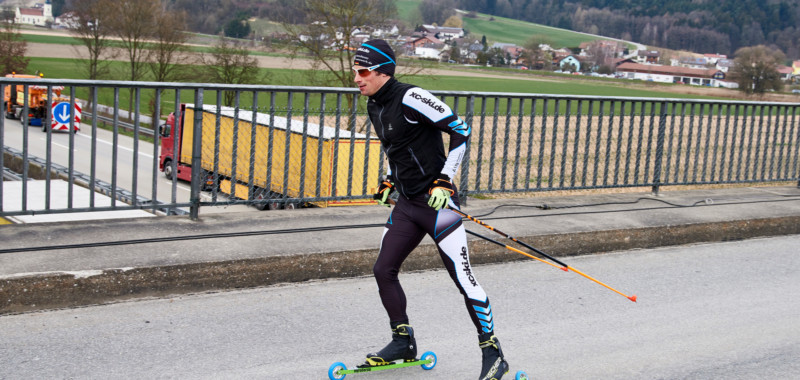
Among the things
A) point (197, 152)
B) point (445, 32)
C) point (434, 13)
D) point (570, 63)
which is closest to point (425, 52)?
point (570, 63)

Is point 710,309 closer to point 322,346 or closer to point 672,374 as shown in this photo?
point 672,374

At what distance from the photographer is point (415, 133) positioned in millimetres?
4652

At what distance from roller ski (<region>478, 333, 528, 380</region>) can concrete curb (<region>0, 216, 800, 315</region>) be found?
7.99ft

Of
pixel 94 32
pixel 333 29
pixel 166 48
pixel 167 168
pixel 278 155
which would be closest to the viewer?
pixel 278 155

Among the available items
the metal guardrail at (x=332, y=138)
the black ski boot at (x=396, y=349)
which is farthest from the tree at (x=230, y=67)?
the black ski boot at (x=396, y=349)

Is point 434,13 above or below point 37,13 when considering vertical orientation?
above

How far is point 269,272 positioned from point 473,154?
431 cm

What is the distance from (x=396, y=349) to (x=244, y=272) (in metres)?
2.06

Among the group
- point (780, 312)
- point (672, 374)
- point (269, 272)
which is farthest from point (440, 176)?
point (780, 312)

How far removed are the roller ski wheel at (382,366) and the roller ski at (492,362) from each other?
41 centimetres

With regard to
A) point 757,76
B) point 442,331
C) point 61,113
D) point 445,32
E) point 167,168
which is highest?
point 445,32

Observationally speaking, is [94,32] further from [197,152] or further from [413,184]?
[413,184]

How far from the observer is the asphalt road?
4.85 meters

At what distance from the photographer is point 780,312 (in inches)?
257
